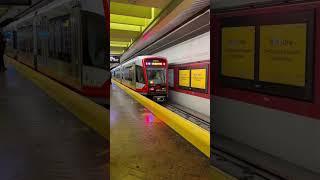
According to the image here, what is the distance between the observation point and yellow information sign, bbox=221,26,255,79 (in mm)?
4078

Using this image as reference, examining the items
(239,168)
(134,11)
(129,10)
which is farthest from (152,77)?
(239,168)

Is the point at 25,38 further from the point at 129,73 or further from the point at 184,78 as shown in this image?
the point at 129,73

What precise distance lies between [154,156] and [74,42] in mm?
1675

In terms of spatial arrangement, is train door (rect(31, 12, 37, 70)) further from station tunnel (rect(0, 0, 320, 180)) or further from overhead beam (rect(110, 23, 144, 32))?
overhead beam (rect(110, 23, 144, 32))

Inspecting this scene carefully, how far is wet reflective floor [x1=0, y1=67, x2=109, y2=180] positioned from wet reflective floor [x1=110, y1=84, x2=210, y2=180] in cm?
45

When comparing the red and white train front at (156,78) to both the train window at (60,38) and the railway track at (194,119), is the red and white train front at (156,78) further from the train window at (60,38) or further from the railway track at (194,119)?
the train window at (60,38)

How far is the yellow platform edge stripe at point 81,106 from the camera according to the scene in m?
1.62

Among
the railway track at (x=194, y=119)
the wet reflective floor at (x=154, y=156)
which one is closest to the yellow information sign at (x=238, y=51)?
the wet reflective floor at (x=154, y=156)

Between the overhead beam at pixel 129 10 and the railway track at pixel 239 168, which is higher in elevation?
the overhead beam at pixel 129 10

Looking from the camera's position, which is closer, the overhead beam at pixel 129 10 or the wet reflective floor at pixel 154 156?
the wet reflective floor at pixel 154 156

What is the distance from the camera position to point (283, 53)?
3.48 meters

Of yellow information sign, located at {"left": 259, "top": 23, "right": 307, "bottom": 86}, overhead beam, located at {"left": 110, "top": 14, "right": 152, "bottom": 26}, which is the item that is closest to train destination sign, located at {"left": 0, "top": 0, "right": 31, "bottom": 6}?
yellow information sign, located at {"left": 259, "top": 23, "right": 307, "bottom": 86}

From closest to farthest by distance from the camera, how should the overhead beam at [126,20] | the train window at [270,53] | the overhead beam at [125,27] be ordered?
the train window at [270,53] < the overhead beam at [126,20] < the overhead beam at [125,27]

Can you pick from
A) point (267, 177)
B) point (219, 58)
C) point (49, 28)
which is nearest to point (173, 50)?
point (219, 58)
